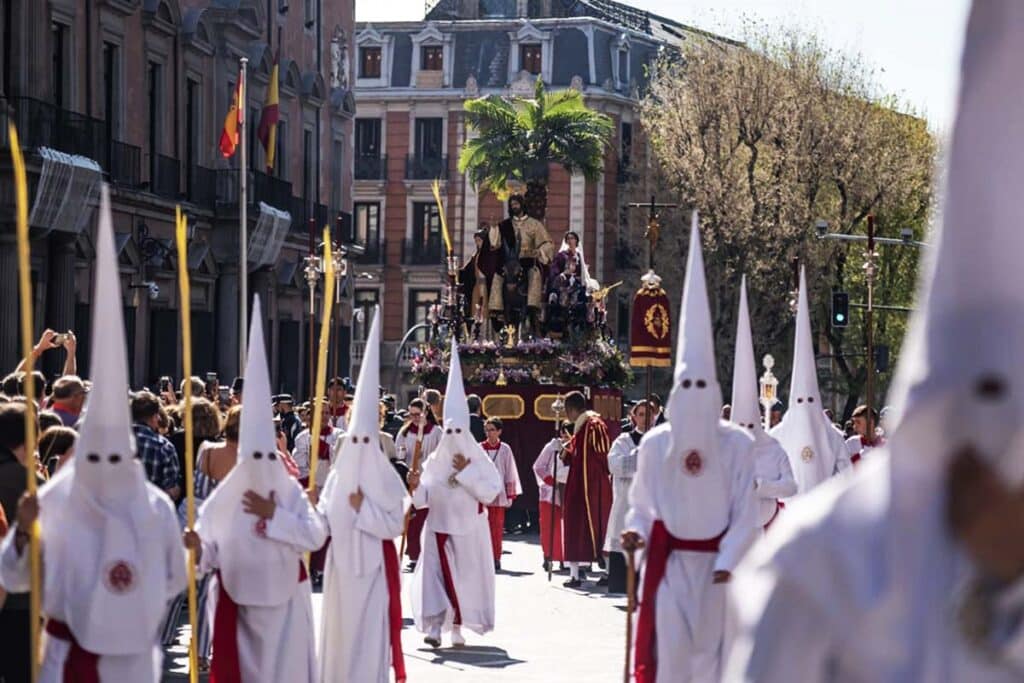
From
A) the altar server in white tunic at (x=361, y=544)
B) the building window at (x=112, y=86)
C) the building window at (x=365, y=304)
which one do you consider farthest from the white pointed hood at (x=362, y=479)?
the building window at (x=365, y=304)

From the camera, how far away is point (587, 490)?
941 inches

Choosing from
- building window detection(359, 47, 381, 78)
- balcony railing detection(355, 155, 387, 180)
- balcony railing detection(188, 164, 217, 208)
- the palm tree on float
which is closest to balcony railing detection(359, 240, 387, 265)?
balcony railing detection(355, 155, 387, 180)

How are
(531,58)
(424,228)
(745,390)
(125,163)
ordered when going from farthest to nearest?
(424,228), (531,58), (125,163), (745,390)

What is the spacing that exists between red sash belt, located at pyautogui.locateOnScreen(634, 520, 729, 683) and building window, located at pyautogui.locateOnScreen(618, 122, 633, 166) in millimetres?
61256

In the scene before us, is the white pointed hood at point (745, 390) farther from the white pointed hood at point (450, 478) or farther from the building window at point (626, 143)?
the building window at point (626, 143)

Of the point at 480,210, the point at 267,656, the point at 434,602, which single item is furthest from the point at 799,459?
the point at 480,210

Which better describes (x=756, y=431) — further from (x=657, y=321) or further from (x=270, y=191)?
(x=270, y=191)

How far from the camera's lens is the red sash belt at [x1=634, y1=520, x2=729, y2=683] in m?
10.9

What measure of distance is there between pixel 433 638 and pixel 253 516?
679 cm

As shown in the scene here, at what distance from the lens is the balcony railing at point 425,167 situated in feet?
238

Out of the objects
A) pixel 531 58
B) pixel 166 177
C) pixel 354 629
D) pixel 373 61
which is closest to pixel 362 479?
pixel 354 629

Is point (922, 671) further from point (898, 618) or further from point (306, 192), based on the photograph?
point (306, 192)

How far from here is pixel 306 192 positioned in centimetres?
4888

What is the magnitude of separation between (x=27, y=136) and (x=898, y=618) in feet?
91.6
